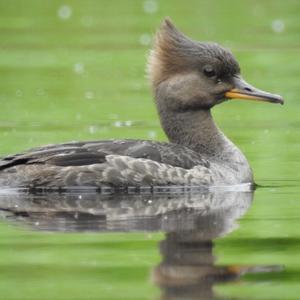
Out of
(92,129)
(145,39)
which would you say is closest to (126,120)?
(92,129)

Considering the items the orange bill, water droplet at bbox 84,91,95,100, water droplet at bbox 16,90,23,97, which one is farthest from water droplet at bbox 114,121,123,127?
the orange bill

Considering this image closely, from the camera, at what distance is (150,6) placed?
27.0 metres

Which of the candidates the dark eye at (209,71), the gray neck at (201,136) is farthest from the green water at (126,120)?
the dark eye at (209,71)

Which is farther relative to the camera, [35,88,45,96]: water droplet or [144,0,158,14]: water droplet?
[144,0,158,14]: water droplet

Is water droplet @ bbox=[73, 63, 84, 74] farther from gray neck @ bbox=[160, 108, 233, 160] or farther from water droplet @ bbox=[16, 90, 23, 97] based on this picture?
gray neck @ bbox=[160, 108, 233, 160]

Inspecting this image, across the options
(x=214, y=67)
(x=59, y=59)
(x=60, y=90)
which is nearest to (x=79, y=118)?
(x=60, y=90)

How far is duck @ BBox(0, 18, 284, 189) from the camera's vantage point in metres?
11.9

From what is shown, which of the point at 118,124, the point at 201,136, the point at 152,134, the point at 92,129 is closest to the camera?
the point at 201,136

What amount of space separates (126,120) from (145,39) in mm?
7054

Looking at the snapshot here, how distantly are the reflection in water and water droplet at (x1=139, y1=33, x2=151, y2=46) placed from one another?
1055 cm

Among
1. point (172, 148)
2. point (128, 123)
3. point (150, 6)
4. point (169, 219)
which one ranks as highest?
point (150, 6)

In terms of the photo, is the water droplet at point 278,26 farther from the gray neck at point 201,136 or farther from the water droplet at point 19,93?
the gray neck at point 201,136

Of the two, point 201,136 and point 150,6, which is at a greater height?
point 150,6

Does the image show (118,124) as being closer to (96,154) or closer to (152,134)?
(152,134)
